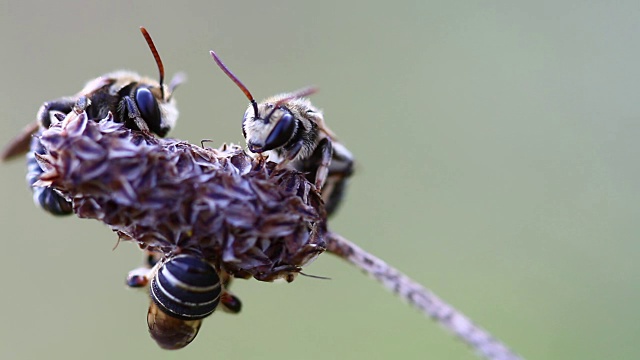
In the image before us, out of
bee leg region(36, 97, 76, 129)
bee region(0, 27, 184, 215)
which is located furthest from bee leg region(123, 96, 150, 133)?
bee leg region(36, 97, 76, 129)

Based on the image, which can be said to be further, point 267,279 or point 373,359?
point 373,359

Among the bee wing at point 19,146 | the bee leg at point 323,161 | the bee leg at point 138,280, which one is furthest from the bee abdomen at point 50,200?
the bee leg at point 323,161

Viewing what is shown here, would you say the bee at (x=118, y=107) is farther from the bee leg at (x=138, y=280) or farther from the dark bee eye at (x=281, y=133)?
the dark bee eye at (x=281, y=133)

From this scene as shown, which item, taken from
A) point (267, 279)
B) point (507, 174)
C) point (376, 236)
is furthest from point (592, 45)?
point (267, 279)

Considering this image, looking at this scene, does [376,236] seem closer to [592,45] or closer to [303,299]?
[303,299]

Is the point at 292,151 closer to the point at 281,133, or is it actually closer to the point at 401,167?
the point at 281,133
